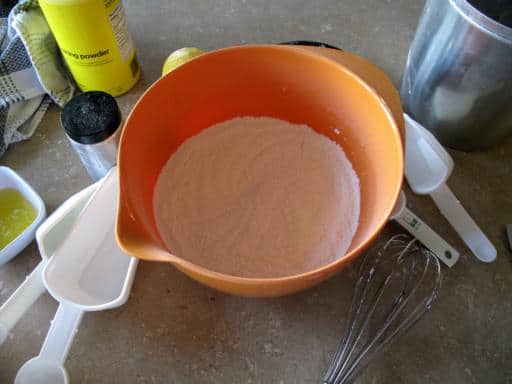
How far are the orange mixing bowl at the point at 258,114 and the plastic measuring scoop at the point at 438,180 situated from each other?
0.31ft

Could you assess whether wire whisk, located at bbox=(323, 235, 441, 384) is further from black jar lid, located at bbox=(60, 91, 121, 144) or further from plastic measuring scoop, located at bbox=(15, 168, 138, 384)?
black jar lid, located at bbox=(60, 91, 121, 144)

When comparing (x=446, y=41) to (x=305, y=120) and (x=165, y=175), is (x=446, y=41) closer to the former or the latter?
(x=305, y=120)

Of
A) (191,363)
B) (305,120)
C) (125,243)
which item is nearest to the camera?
(125,243)

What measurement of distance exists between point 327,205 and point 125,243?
0.88 ft

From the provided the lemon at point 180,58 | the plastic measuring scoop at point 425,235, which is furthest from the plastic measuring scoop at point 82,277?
the plastic measuring scoop at point 425,235

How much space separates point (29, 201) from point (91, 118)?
0.16 metres

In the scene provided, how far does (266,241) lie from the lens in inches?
20.6

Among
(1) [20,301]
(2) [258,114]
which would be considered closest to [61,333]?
(1) [20,301]

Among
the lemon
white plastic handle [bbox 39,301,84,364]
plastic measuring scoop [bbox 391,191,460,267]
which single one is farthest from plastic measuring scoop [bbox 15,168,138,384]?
plastic measuring scoop [bbox 391,191,460,267]

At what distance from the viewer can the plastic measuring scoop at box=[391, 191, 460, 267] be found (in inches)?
22.0

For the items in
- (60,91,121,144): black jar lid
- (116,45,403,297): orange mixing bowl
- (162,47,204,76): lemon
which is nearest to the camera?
(116,45,403,297): orange mixing bowl

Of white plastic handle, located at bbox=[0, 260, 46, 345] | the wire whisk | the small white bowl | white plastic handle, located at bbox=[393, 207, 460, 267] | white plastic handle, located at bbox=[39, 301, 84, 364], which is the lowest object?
the wire whisk

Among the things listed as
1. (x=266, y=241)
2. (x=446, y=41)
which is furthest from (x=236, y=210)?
(x=446, y=41)

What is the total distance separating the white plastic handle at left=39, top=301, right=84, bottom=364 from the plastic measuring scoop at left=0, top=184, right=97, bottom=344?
4 cm
